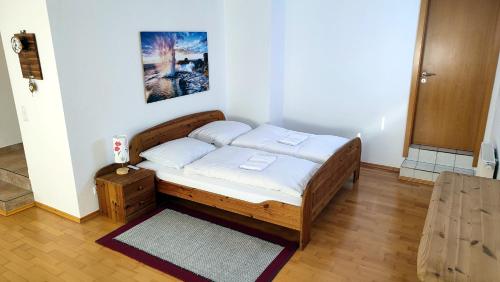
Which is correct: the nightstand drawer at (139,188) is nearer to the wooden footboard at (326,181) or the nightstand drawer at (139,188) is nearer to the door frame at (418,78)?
the wooden footboard at (326,181)

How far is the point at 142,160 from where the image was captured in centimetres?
357

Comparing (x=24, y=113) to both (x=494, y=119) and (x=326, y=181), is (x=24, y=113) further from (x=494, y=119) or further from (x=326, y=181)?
(x=494, y=119)

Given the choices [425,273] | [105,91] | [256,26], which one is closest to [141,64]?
[105,91]

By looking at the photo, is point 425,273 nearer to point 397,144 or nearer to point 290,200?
point 290,200

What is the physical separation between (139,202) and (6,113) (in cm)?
248

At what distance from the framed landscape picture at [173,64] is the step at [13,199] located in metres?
1.52

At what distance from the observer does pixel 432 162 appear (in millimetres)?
4195

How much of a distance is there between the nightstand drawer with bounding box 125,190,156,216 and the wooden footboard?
1491 mm

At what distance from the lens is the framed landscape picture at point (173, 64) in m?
3.58

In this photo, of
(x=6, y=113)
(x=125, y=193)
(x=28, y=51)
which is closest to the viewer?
(x=28, y=51)

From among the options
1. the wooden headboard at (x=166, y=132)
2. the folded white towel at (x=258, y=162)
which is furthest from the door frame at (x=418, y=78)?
the wooden headboard at (x=166, y=132)

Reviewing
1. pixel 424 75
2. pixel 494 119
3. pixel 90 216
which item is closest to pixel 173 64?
pixel 90 216

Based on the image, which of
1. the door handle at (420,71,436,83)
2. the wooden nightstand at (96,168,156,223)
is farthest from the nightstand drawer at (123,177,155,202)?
the door handle at (420,71,436,83)

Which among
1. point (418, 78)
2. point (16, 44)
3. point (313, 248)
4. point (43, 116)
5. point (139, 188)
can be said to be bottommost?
point (313, 248)
